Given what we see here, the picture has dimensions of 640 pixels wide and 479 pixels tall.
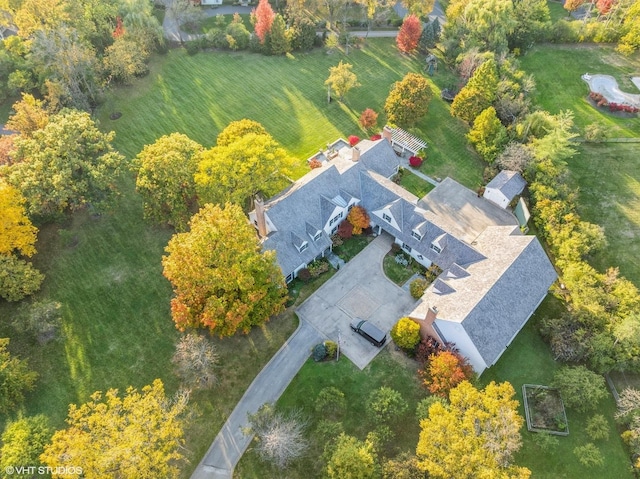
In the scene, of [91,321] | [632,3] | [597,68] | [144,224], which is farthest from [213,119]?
[632,3]

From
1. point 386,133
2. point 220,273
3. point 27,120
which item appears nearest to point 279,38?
point 386,133

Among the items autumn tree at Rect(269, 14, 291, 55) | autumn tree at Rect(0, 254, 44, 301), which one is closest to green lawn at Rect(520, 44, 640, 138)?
autumn tree at Rect(269, 14, 291, 55)

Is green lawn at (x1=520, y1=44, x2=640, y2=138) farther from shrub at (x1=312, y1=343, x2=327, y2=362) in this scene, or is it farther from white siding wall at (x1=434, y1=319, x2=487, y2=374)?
shrub at (x1=312, y1=343, x2=327, y2=362)

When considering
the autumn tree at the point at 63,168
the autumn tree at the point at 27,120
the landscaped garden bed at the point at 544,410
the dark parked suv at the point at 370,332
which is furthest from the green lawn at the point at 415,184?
the autumn tree at the point at 27,120

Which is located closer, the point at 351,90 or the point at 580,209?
the point at 580,209

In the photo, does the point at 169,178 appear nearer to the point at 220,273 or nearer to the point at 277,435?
the point at 220,273

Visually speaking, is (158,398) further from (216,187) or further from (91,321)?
(216,187)

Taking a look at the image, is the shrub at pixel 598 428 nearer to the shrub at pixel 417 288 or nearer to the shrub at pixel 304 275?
the shrub at pixel 417 288
